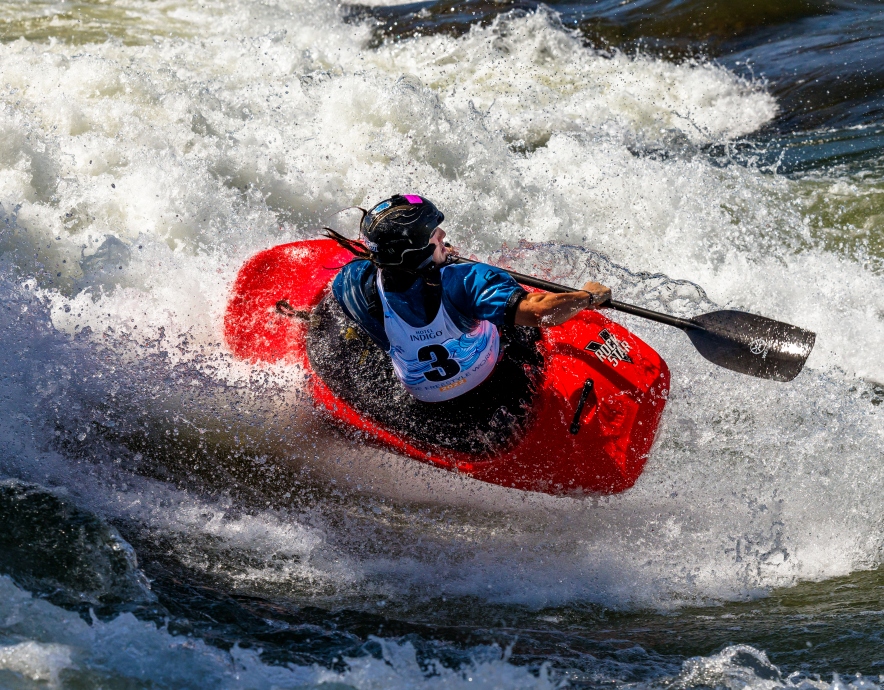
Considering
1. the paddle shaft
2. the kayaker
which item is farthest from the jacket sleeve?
the paddle shaft

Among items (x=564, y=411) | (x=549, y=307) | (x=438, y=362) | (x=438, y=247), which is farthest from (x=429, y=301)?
(x=564, y=411)

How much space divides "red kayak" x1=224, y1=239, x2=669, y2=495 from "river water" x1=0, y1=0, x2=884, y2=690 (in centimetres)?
14

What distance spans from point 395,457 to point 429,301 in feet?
3.25

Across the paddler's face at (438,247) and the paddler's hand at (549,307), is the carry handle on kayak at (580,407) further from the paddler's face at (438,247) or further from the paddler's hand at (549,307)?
the paddler's face at (438,247)

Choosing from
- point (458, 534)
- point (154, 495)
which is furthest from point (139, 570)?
point (458, 534)

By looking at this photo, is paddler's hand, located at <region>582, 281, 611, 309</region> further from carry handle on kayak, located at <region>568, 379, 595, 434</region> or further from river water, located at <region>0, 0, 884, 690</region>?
river water, located at <region>0, 0, 884, 690</region>

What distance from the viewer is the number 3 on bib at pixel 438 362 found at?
11.1ft

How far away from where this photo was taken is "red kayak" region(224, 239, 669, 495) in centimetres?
371

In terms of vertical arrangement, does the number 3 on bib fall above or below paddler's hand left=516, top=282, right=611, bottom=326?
below

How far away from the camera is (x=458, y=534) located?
3.86m

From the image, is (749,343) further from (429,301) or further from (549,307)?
(429,301)

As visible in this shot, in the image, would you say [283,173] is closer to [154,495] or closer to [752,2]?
[154,495]

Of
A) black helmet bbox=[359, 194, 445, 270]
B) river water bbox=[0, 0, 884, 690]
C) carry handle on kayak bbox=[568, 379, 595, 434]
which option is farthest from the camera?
carry handle on kayak bbox=[568, 379, 595, 434]

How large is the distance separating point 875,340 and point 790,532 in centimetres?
202
